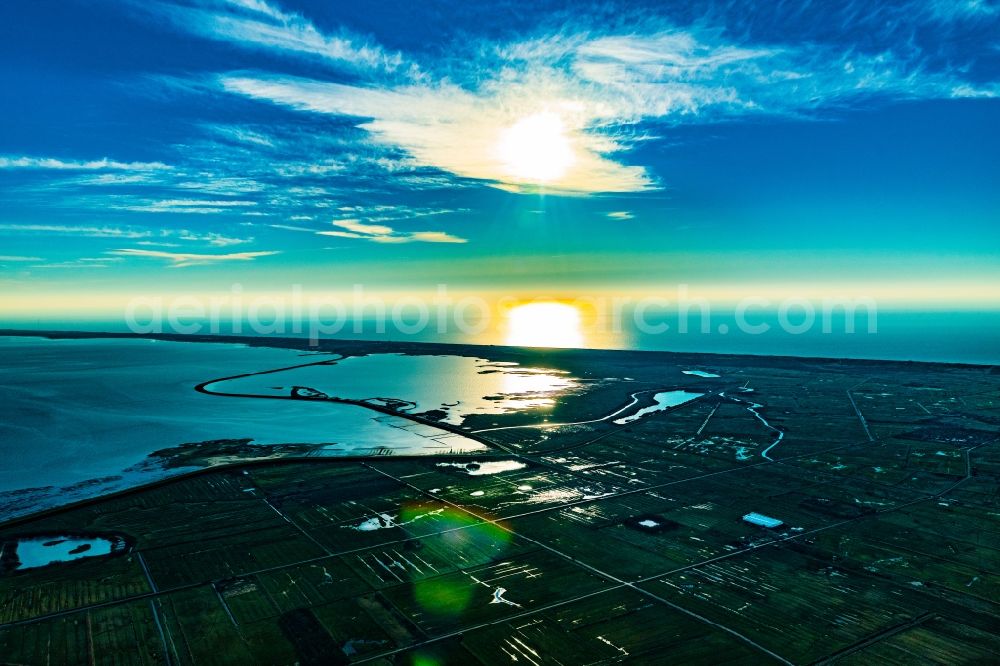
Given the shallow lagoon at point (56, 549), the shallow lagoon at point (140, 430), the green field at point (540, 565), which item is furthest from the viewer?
the shallow lagoon at point (140, 430)

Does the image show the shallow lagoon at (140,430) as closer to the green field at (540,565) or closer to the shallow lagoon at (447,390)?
the shallow lagoon at (447,390)

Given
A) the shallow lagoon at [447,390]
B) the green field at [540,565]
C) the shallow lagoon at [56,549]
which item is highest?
the shallow lagoon at [447,390]

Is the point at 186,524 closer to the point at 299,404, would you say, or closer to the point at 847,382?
the point at 299,404

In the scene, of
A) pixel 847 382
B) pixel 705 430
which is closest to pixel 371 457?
pixel 705 430

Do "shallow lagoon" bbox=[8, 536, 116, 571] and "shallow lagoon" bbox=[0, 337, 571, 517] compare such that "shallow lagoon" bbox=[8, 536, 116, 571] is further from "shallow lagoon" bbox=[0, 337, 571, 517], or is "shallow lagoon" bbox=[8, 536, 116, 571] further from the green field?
"shallow lagoon" bbox=[0, 337, 571, 517]

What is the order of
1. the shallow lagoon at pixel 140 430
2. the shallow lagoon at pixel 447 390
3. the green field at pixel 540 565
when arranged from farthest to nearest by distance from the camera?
1. the shallow lagoon at pixel 447 390
2. the shallow lagoon at pixel 140 430
3. the green field at pixel 540 565

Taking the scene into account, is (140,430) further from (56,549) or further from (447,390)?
(447,390)

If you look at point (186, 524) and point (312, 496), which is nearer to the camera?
point (186, 524)

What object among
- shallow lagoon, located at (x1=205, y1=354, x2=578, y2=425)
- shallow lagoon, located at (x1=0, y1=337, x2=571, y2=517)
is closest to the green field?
shallow lagoon, located at (x1=0, y1=337, x2=571, y2=517)

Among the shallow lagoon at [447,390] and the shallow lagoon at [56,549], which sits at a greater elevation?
the shallow lagoon at [447,390]

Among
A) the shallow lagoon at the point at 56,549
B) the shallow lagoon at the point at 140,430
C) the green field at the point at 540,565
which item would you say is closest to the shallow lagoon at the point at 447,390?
the shallow lagoon at the point at 140,430

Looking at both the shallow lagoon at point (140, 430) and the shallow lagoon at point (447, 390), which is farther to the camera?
the shallow lagoon at point (447, 390)
